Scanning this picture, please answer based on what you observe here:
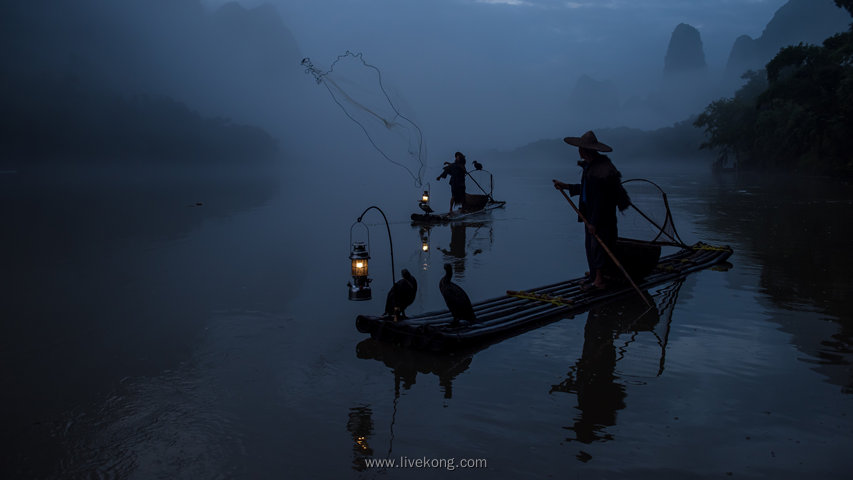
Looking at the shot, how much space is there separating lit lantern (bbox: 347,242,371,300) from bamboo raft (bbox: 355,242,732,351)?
36 cm

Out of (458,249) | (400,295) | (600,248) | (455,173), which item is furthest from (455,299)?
(455,173)

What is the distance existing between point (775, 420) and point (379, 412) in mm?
3054

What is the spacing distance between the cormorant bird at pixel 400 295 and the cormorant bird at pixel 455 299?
324 millimetres

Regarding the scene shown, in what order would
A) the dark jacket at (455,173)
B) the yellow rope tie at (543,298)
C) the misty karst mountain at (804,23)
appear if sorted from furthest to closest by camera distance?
the misty karst mountain at (804,23) < the dark jacket at (455,173) < the yellow rope tie at (543,298)

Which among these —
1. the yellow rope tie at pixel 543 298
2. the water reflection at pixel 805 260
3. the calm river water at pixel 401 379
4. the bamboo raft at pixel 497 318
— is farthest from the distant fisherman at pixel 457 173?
the yellow rope tie at pixel 543 298

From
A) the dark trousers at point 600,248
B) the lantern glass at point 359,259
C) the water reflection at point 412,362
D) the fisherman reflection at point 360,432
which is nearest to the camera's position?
the fisherman reflection at point 360,432

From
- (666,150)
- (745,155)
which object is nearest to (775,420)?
(745,155)

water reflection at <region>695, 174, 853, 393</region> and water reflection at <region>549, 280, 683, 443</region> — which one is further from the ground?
water reflection at <region>695, 174, 853, 393</region>

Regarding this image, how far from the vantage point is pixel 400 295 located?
6105 mm

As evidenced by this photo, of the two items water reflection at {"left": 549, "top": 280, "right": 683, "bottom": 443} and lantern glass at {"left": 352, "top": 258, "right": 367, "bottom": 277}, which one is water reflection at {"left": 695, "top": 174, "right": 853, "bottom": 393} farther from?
lantern glass at {"left": 352, "top": 258, "right": 367, "bottom": 277}

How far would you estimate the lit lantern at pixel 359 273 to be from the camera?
6.36 metres

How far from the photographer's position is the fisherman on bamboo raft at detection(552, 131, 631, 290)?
7.62 meters

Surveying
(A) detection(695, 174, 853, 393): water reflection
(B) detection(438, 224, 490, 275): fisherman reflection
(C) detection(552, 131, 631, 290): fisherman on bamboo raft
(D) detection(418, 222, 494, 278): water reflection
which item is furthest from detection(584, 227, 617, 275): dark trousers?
(B) detection(438, 224, 490, 275): fisherman reflection

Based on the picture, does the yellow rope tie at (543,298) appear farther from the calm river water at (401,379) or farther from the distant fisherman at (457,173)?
the distant fisherman at (457,173)
